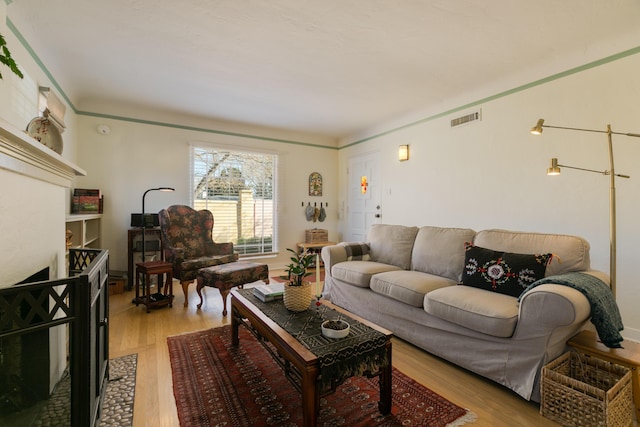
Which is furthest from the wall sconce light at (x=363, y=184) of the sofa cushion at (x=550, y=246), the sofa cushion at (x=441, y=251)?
the sofa cushion at (x=550, y=246)

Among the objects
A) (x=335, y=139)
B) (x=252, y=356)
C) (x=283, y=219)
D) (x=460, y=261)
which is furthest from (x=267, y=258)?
(x=460, y=261)

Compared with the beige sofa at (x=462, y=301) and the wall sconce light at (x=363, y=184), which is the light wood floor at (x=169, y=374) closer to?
the beige sofa at (x=462, y=301)

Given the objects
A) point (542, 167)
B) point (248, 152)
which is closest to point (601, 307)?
point (542, 167)

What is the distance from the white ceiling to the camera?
7.13 feet

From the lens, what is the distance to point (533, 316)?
1636mm

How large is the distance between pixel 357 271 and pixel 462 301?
106 cm

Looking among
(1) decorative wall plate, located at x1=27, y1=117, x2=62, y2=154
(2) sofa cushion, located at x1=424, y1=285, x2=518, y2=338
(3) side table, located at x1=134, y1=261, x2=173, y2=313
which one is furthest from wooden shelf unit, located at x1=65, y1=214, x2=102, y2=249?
(2) sofa cushion, located at x1=424, y1=285, x2=518, y2=338

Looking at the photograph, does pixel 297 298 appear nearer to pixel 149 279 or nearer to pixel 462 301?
pixel 462 301

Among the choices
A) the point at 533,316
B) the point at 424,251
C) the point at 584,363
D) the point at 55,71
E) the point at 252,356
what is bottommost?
the point at 252,356

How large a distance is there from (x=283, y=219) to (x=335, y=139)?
1.99m

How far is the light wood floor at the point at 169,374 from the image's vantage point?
1562 mm

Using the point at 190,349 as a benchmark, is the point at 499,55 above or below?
above

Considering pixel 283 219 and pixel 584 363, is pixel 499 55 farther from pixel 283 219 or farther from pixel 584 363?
pixel 283 219

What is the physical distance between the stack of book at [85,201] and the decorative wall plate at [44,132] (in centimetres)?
194
